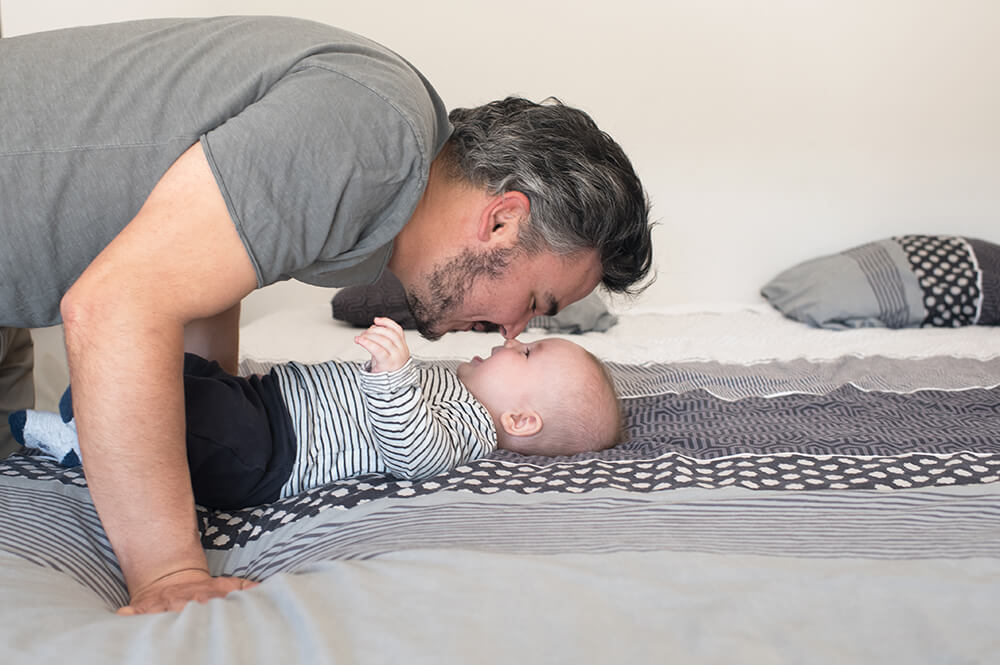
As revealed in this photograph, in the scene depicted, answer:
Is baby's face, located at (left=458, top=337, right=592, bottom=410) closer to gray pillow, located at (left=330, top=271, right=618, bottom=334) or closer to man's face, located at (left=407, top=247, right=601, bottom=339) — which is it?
man's face, located at (left=407, top=247, right=601, bottom=339)

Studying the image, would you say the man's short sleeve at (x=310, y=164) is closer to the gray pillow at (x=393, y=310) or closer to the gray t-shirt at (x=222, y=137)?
the gray t-shirt at (x=222, y=137)

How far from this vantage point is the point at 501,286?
142cm

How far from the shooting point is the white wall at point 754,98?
3135mm

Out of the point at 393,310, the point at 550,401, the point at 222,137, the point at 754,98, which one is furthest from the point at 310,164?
the point at 754,98

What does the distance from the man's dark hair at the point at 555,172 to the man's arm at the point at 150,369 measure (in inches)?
19.6

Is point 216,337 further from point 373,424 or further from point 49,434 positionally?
point 373,424

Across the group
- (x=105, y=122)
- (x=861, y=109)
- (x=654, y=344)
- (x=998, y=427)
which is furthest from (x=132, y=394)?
(x=861, y=109)

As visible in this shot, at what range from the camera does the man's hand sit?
2.94 feet

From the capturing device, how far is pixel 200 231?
97 cm

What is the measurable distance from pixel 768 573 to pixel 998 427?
3.06 ft

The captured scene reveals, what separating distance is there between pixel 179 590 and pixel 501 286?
0.71 m

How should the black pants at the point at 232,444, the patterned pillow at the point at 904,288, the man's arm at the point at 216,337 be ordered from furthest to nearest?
the patterned pillow at the point at 904,288, the man's arm at the point at 216,337, the black pants at the point at 232,444

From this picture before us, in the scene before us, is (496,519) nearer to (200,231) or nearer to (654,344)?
(200,231)

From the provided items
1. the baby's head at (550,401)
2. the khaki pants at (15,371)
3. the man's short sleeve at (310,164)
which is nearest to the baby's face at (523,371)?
the baby's head at (550,401)
